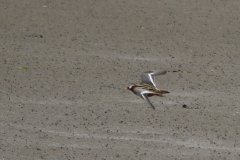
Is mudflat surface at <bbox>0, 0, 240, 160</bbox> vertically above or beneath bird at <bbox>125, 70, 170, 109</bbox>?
beneath

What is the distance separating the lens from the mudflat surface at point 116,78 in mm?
7727

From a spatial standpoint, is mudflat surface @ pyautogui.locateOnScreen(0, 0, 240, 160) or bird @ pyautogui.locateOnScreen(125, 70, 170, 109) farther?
mudflat surface @ pyautogui.locateOnScreen(0, 0, 240, 160)

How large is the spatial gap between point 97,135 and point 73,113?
1.01m

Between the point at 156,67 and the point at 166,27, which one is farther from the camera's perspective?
the point at 166,27

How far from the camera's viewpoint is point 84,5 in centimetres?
1438

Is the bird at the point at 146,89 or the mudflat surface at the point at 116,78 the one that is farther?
the mudflat surface at the point at 116,78

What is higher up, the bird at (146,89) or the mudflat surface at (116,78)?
the bird at (146,89)

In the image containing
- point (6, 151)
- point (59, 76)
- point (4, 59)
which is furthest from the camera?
point (4, 59)

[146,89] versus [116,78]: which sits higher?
[146,89]

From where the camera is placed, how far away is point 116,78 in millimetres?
10641

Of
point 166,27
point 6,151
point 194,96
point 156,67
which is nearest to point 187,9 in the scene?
point 166,27

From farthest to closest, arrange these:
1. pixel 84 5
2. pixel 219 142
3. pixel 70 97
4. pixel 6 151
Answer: pixel 84 5 < pixel 70 97 < pixel 219 142 < pixel 6 151

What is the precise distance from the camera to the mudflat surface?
7.73m

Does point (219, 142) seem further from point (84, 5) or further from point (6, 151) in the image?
point (84, 5)
